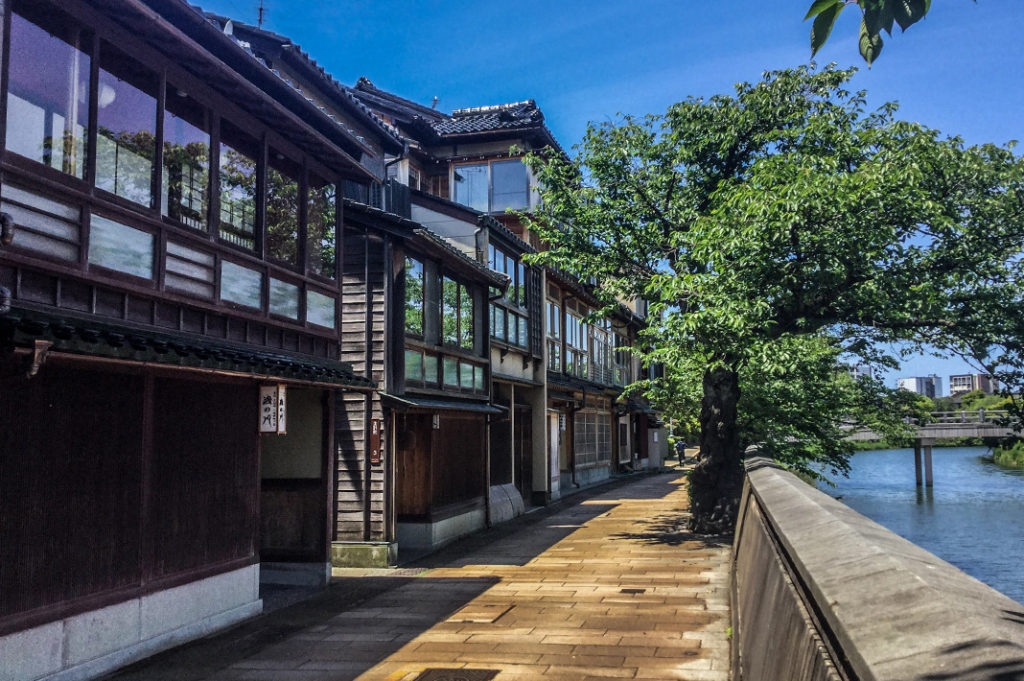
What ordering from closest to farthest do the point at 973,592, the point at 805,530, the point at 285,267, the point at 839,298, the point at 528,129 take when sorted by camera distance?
1. the point at 973,592
2. the point at 805,530
3. the point at 285,267
4. the point at 839,298
5. the point at 528,129

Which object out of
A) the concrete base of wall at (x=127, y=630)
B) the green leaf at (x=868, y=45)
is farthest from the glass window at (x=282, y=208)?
the green leaf at (x=868, y=45)

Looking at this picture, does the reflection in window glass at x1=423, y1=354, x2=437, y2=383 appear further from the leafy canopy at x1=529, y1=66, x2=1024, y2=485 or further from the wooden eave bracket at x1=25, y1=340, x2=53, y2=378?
the wooden eave bracket at x1=25, y1=340, x2=53, y2=378

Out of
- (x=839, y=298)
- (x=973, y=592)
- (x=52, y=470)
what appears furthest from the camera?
(x=839, y=298)

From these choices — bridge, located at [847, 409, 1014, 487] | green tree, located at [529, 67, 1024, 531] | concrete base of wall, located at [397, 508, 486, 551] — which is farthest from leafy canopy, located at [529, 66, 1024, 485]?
bridge, located at [847, 409, 1014, 487]

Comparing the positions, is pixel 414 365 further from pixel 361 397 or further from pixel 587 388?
pixel 587 388

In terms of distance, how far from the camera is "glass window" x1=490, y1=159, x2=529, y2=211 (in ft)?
99.4

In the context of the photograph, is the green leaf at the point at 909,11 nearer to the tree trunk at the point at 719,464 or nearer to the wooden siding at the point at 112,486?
the wooden siding at the point at 112,486

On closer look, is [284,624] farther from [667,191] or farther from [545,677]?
[667,191]

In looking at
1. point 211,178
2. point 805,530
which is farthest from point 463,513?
point 805,530

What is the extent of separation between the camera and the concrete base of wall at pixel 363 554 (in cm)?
1575

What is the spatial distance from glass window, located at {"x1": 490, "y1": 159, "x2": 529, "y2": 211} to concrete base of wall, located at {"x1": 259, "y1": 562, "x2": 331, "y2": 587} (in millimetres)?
18901

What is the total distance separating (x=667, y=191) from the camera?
741 inches

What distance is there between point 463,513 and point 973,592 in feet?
61.3

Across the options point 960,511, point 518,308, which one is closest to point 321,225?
point 518,308
